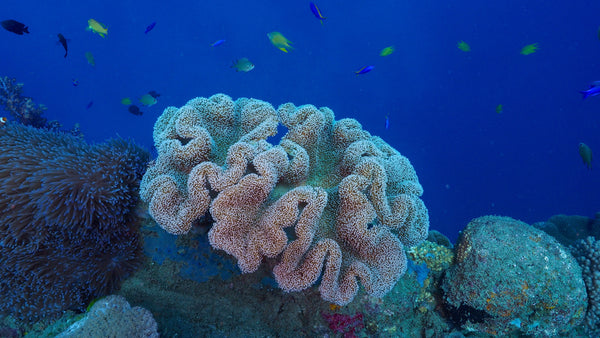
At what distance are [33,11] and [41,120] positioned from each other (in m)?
64.2

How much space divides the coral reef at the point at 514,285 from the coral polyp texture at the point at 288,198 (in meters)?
1.26

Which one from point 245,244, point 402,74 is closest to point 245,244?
point 245,244

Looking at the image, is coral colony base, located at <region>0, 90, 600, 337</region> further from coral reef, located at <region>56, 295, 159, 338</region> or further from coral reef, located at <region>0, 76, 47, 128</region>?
coral reef, located at <region>0, 76, 47, 128</region>

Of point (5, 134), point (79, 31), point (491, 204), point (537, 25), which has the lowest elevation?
point (491, 204)

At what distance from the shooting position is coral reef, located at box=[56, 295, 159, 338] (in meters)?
2.31

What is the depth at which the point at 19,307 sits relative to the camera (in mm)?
3061

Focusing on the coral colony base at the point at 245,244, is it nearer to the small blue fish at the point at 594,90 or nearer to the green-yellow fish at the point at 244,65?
the small blue fish at the point at 594,90

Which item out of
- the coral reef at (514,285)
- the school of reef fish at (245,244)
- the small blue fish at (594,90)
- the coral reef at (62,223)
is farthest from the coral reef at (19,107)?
the small blue fish at (594,90)

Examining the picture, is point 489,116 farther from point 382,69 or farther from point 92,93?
point 92,93

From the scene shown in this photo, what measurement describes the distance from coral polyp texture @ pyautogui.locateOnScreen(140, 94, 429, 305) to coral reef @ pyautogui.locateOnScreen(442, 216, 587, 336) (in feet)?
4.13

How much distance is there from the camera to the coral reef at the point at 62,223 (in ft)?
9.64

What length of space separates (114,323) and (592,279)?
538 centimetres

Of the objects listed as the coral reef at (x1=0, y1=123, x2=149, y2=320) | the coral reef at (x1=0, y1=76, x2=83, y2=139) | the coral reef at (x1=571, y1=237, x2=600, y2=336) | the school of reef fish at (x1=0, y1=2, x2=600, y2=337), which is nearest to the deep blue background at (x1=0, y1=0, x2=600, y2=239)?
the coral reef at (x1=571, y1=237, x2=600, y2=336)

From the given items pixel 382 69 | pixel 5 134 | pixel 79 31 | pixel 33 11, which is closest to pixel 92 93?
pixel 79 31
